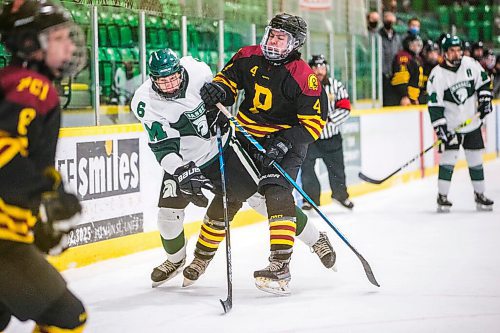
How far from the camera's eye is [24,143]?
214cm

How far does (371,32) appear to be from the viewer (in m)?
9.11

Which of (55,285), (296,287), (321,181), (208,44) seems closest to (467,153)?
(321,181)

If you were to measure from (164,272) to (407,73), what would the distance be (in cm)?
574

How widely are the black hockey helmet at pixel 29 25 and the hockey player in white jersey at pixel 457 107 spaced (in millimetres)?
4684

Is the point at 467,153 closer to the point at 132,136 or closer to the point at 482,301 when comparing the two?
the point at 132,136

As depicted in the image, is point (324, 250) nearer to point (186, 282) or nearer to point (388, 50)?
point (186, 282)

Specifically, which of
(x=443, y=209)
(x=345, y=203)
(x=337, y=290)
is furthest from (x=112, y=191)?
(x=443, y=209)

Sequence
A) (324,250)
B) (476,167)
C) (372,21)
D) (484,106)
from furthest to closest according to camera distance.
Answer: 1. (372,21)
2. (476,167)
3. (484,106)
4. (324,250)

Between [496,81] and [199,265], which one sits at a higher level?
[496,81]

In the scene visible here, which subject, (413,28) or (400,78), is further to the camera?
(413,28)

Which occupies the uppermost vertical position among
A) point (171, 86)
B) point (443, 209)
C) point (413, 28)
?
point (413, 28)

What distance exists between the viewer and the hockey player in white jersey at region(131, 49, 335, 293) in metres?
3.91

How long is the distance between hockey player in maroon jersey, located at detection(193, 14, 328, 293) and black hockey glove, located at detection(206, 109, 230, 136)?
0.06 metres

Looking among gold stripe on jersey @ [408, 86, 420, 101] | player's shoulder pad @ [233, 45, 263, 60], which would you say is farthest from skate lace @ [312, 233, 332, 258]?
gold stripe on jersey @ [408, 86, 420, 101]
